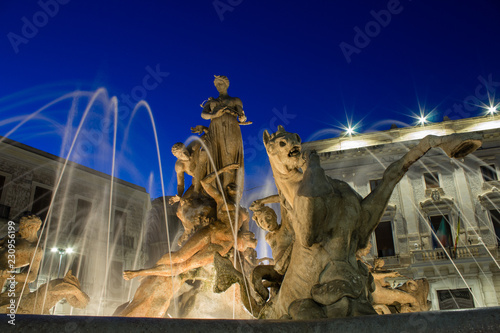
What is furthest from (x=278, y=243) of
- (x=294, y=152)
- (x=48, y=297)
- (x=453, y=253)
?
(x=453, y=253)

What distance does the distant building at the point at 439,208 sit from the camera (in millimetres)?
24500

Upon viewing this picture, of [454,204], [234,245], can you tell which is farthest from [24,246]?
[454,204]

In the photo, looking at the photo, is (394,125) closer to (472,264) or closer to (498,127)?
(498,127)

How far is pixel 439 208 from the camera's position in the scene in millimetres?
27844

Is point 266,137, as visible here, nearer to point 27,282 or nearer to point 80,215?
point 27,282

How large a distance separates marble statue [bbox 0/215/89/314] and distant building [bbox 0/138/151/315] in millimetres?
18145

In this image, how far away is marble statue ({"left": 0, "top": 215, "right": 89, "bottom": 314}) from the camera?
521cm

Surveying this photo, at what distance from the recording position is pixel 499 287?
23.9 m

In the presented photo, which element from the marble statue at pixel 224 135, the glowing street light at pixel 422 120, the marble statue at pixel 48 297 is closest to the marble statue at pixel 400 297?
the marble statue at pixel 224 135

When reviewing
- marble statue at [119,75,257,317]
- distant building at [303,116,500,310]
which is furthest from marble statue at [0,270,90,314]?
distant building at [303,116,500,310]

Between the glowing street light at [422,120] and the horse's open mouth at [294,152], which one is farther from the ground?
the glowing street light at [422,120]

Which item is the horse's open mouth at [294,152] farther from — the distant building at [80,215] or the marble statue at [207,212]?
the distant building at [80,215]

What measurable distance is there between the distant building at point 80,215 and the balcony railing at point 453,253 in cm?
1698

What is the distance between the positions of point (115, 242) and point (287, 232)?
25479 mm
